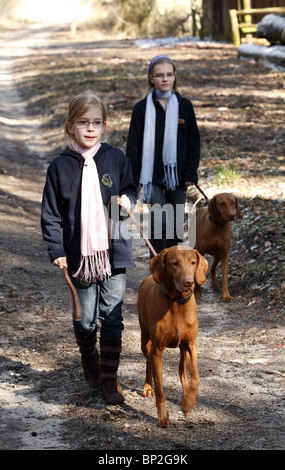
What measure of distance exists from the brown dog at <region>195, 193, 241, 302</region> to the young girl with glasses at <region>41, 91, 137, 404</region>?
2.74 metres

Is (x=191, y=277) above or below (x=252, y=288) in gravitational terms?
above

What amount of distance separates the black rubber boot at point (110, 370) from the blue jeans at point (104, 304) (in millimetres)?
56

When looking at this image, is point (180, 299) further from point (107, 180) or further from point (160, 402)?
point (107, 180)

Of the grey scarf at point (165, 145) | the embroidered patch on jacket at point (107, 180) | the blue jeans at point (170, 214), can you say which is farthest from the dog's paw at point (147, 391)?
the grey scarf at point (165, 145)

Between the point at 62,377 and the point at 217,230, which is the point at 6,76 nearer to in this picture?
the point at 217,230

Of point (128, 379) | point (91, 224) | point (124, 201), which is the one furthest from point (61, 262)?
point (128, 379)

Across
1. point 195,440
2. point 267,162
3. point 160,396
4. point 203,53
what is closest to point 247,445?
point 195,440

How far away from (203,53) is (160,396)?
85.1 ft

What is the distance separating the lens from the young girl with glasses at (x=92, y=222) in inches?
177

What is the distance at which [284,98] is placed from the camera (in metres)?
17.6

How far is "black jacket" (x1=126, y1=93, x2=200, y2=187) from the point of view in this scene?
7062 millimetres

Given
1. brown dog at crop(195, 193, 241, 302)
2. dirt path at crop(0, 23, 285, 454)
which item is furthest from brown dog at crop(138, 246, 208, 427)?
brown dog at crop(195, 193, 241, 302)

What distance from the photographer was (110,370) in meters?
4.75

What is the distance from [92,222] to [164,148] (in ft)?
9.29
